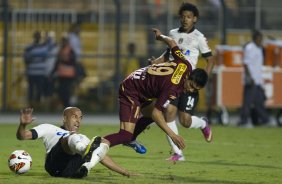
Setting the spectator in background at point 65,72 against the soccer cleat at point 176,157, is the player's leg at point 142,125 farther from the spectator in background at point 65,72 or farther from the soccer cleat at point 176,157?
the spectator in background at point 65,72

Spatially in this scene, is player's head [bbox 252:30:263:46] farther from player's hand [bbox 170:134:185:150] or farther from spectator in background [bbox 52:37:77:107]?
player's hand [bbox 170:134:185:150]

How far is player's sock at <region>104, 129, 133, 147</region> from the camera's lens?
12234mm

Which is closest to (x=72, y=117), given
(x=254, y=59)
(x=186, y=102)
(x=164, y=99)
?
(x=164, y=99)

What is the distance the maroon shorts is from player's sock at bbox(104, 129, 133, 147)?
0.64ft

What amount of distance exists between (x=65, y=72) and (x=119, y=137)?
639 inches

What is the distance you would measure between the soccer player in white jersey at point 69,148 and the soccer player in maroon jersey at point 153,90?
0.45 metres

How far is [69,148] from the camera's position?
11.5 m

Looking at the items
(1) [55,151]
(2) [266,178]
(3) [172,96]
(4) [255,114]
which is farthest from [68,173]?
(4) [255,114]

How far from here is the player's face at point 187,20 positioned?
1480 cm

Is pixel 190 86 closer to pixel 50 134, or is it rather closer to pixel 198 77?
pixel 198 77

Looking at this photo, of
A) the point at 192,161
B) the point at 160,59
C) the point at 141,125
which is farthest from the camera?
the point at 192,161

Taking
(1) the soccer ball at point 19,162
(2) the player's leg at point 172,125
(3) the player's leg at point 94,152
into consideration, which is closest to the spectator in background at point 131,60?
(2) the player's leg at point 172,125

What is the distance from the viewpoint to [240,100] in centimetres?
2548

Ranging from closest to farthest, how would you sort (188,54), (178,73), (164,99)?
1. (164,99)
2. (178,73)
3. (188,54)
